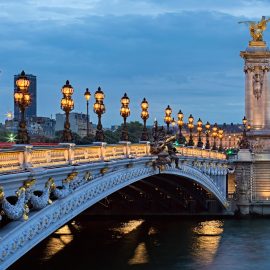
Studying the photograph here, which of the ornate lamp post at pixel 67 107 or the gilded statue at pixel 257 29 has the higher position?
the gilded statue at pixel 257 29

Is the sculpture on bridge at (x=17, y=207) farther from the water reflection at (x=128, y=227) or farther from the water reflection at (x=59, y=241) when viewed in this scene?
the water reflection at (x=128, y=227)

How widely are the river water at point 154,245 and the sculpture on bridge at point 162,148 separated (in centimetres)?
588

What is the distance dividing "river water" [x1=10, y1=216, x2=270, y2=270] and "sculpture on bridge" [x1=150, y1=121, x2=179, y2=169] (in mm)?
5876

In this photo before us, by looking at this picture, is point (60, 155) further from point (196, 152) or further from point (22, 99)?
point (196, 152)

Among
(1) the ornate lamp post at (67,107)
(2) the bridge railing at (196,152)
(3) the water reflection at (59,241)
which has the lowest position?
(3) the water reflection at (59,241)

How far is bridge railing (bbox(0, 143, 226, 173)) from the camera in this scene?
2375cm

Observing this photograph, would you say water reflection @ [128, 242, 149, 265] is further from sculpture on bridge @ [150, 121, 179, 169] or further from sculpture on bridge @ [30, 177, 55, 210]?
sculpture on bridge @ [30, 177, 55, 210]

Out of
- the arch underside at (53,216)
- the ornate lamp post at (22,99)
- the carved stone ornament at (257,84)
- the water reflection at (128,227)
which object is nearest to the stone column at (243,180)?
the carved stone ornament at (257,84)

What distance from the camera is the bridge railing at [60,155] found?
23750mm

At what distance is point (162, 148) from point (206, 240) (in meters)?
15.8

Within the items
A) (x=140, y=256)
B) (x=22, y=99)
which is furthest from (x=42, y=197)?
(x=140, y=256)

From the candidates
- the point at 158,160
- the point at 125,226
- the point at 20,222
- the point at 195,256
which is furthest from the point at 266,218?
the point at 20,222

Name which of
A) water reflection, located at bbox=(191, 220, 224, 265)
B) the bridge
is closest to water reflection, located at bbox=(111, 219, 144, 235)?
water reflection, located at bbox=(191, 220, 224, 265)

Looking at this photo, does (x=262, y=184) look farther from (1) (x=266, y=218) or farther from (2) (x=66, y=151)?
(2) (x=66, y=151)
